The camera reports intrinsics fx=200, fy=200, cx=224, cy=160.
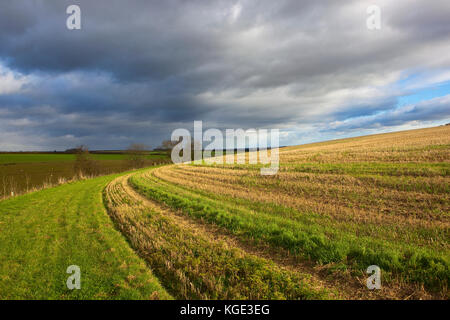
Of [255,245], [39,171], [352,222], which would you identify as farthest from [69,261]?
[39,171]

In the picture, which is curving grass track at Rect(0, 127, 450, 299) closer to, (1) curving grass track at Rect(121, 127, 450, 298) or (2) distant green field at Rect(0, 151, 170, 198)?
(1) curving grass track at Rect(121, 127, 450, 298)

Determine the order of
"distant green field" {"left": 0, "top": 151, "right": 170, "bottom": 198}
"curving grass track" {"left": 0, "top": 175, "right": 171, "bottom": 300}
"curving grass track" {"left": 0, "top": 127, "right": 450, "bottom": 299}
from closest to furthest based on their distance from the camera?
"curving grass track" {"left": 0, "top": 127, "right": 450, "bottom": 299} → "curving grass track" {"left": 0, "top": 175, "right": 171, "bottom": 300} → "distant green field" {"left": 0, "top": 151, "right": 170, "bottom": 198}

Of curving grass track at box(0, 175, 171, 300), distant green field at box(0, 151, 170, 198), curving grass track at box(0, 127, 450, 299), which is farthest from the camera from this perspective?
distant green field at box(0, 151, 170, 198)

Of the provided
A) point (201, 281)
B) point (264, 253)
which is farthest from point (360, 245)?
point (201, 281)

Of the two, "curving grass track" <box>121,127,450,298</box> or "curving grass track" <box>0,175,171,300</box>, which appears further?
"curving grass track" <box>0,175,171,300</box>

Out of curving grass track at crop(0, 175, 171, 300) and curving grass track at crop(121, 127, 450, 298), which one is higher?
curving grass track at crop(121, 127, 450, 298)

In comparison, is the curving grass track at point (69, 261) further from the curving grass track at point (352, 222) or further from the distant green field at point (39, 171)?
the distant green field at point (39, 171)

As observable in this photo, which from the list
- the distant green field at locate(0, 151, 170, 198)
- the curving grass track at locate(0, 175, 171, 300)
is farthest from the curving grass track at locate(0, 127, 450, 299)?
the distant green field at locate(0, 151, 170, 198)

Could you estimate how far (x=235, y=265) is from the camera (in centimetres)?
570

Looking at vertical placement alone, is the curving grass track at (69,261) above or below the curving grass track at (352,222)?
below

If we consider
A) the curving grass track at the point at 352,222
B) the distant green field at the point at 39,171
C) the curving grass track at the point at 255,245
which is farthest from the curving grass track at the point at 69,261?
the distant green field at the point at 39,171
